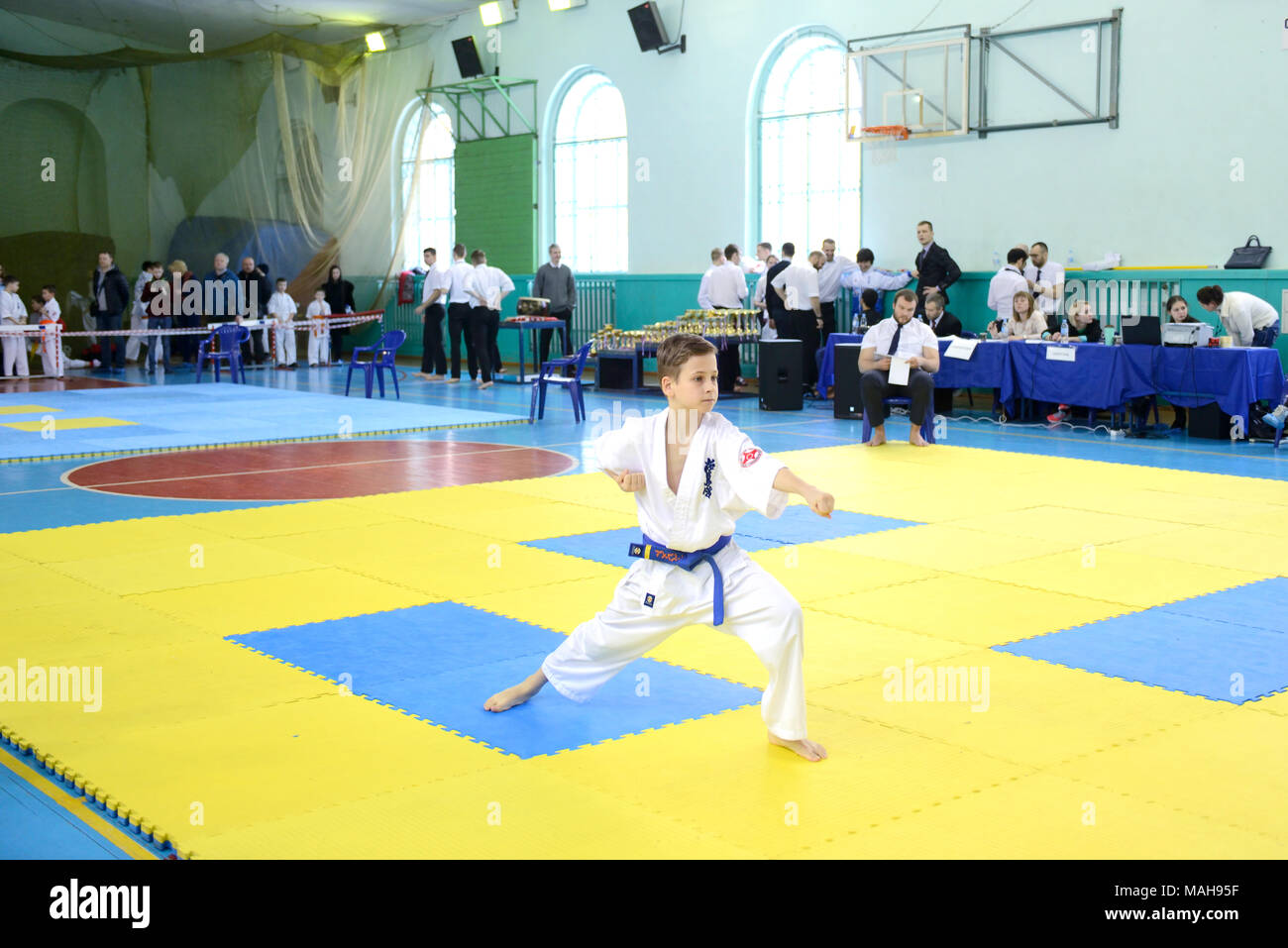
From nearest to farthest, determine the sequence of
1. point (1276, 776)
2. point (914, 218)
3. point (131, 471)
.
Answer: point (1276, 776)
point (131, 471)
point (914, 218)

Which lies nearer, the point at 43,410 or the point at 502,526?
the point at 502,526

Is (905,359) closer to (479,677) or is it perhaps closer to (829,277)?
(829,277)

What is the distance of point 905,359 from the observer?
38.9 feet

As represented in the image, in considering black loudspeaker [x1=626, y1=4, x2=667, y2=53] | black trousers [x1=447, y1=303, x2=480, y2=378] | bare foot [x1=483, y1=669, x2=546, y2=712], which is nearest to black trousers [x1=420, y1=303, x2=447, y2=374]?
black trousers [x1=447, y1=303, x2=480, y2=378]

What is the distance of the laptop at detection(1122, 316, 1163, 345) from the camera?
12703 mm

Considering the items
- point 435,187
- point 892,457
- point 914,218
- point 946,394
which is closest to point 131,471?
point 892,457

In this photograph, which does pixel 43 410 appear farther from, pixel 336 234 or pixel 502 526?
pixel 502 526

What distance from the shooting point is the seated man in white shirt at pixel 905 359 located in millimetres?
11828

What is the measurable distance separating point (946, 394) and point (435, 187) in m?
12.7

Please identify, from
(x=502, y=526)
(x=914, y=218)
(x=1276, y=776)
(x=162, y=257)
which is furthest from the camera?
(x=162, y=257)

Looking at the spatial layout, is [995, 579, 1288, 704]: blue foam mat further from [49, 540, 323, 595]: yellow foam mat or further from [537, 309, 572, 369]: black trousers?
[537, 309, 572, 369]: black trousers

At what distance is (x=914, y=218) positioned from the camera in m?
16.6

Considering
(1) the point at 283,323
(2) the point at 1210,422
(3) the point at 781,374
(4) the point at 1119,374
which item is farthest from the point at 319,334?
(2) the point at 1210,422
